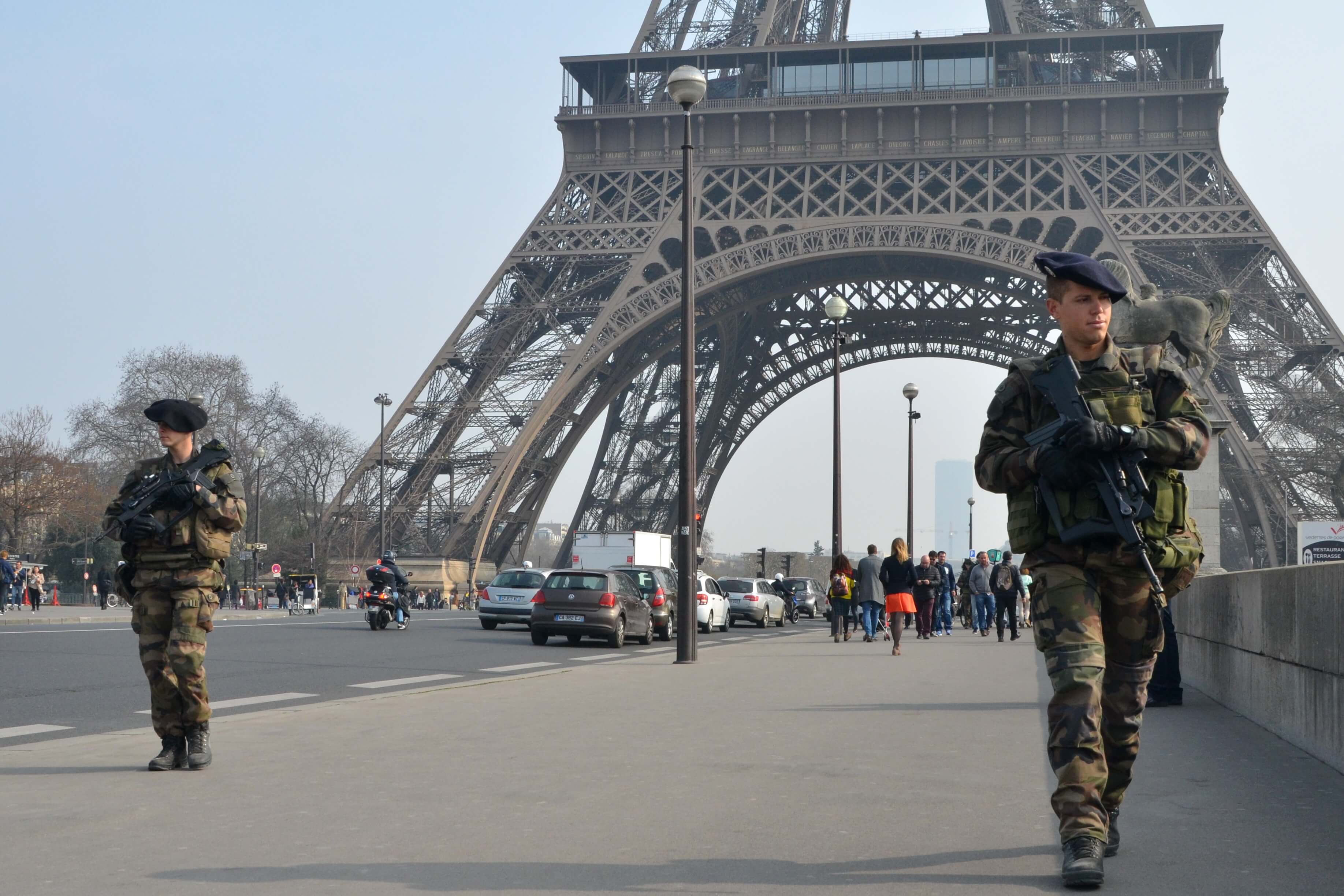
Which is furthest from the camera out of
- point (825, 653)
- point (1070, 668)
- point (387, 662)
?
point (825, 653)

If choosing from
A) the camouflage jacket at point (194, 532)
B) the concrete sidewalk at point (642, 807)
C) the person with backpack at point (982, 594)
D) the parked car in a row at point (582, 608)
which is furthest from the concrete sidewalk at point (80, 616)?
the camouflage jacket at point (194, 532)

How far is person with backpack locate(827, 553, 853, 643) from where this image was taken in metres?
24.3

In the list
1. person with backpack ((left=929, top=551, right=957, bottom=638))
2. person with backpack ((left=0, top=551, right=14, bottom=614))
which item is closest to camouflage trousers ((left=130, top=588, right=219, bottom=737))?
person with backpack ((left=929, top=551, right=957, bottom=638))

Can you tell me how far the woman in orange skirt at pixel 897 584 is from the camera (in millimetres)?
19844

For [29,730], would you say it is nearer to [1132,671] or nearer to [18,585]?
[1132,671]

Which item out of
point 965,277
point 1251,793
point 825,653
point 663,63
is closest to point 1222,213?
point 965,277

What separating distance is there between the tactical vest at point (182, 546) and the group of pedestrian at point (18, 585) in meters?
28.7

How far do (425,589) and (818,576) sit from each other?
10639 cm

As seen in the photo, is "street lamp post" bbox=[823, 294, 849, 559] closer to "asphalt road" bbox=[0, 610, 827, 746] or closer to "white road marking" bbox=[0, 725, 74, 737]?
"asphalt road" bbox=[0, 610, 827, 746]

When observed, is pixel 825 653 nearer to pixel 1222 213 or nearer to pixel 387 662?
pixel 387 662

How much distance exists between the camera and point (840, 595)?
79.9ft

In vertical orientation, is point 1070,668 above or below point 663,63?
below

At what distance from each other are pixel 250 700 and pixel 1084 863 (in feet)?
27.5

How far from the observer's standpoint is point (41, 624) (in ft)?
92.7
